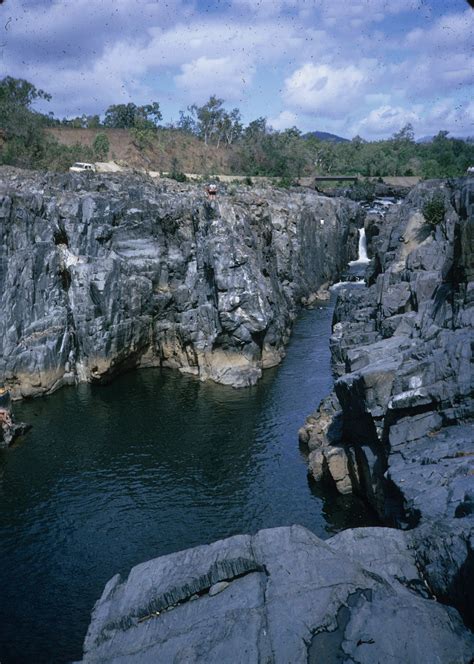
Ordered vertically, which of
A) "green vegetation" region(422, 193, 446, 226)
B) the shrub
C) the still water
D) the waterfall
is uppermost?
the shrub

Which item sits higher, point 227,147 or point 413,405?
point 227,147

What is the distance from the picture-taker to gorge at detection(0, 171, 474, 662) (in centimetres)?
1777

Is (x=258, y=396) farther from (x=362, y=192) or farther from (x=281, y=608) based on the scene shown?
(x=362, y=192)

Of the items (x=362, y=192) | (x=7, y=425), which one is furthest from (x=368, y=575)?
(x=362, y=192)

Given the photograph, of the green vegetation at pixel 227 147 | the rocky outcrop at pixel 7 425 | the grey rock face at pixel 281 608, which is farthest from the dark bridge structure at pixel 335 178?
the grey rock face at pixel 281 608

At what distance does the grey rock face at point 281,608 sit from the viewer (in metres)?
16.3

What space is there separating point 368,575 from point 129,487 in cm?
1935

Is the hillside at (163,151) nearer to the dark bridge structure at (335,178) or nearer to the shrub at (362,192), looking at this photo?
the dark bridge structure at (335,178)

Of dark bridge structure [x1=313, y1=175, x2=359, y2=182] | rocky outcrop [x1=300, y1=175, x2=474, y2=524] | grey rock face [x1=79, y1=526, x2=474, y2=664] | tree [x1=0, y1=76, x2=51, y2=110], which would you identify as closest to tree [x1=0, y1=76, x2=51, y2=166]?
tree [x1=0, y1=76, x2=51, y2=110]

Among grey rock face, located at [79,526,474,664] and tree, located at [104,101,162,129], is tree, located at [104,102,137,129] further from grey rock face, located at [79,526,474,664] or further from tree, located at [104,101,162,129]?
grey rock face, located at [79,526,474,664]

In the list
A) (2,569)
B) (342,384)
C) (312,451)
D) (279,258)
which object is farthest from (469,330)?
(279,258)

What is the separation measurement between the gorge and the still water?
9.5 inches

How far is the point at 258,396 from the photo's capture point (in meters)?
48.8

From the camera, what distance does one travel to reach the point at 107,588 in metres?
21.8
